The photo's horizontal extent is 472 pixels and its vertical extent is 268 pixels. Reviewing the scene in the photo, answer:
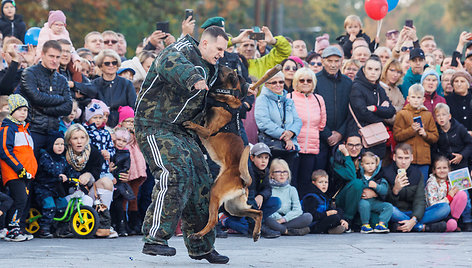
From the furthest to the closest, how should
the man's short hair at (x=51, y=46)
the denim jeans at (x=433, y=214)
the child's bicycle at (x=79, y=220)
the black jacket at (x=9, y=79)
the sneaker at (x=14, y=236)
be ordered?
1. the denim jeans at (x=433, y=214)
2. the black jacket at (x=9, y=79)
3. the man's short hair at (x=51, y=46)
4. the child's bicycle at (x=79, y=220)
5. the sneaker at (x=14, y=236)

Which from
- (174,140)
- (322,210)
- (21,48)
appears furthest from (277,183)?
(174,140)

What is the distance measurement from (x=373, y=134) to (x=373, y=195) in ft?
2.94

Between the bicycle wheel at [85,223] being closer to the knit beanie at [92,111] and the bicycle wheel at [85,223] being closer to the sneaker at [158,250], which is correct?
the knit beanie at [92,111]

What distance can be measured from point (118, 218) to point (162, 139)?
3.89 metres

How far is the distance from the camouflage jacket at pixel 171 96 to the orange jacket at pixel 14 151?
Answer: 119 inches

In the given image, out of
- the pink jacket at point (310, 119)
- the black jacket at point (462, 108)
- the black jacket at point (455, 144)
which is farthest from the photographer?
the black jacket at point (462, 108)

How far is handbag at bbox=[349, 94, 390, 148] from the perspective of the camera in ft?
41.9

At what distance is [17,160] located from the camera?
418 inches

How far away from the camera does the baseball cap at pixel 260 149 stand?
457 inches

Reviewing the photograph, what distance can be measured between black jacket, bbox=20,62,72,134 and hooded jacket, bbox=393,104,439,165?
476 cm

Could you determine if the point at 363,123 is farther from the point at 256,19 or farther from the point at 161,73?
the point at 256,19

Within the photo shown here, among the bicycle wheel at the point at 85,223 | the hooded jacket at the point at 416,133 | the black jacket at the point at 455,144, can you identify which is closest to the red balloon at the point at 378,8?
the black jacket at the point at 455,144

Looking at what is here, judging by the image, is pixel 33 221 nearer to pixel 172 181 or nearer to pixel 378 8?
pixel 172 181

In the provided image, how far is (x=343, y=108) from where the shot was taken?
13023 mm
